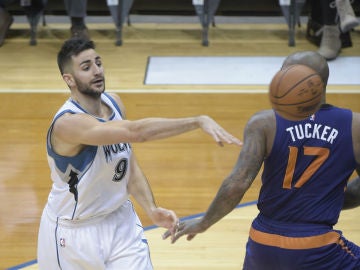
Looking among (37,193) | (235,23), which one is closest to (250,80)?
(235,23)

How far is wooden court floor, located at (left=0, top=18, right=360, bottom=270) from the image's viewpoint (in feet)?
18.3

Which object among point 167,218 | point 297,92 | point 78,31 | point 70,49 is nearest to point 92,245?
point 167,218

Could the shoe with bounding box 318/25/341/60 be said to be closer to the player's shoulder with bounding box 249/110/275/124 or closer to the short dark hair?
the short dark hair

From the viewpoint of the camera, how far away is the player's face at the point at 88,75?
13.2 ft

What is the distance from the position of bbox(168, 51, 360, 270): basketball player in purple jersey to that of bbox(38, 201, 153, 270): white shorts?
2.51ft

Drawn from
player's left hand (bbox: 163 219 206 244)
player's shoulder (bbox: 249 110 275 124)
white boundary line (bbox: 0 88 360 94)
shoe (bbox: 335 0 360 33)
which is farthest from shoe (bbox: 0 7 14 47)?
player's shoulder (bbox: 249 110 275 124)

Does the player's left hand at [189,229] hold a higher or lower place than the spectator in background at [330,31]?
higher

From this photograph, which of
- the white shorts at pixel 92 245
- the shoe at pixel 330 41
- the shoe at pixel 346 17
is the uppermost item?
the white shorts at pixel 92 245

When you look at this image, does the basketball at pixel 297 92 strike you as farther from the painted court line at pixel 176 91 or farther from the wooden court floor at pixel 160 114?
the painted court line at pixel 176 91

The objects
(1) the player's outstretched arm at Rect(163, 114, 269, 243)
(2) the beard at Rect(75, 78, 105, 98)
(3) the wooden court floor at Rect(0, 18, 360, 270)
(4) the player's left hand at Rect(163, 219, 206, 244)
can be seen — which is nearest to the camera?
(1) the player's outstretched arm at Rect(163, 114, 269, 243)

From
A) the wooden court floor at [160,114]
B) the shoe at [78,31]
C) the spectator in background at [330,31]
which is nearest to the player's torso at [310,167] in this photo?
the wooden court floor at [160,114]

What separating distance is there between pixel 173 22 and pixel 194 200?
5262 mm

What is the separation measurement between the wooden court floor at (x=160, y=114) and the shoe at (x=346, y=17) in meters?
0.69

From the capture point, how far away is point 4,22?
988cm
